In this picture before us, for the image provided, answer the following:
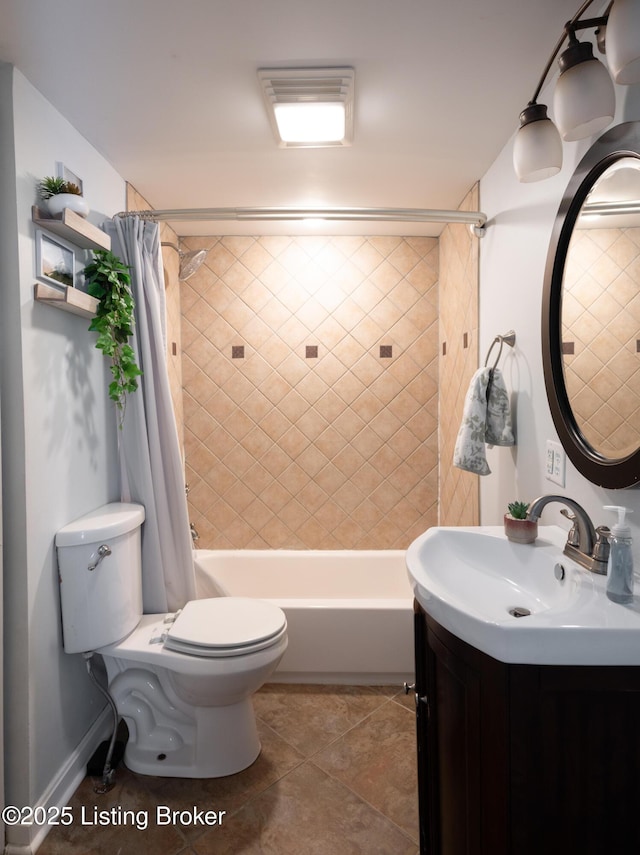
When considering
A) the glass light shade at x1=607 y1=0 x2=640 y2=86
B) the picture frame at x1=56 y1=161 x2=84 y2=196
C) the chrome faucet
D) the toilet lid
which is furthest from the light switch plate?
the picture frame at x1=56 y1=161 x2=84 y2=196

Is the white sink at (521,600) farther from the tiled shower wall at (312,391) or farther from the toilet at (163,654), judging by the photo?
the tiled shower wall at (312,391)

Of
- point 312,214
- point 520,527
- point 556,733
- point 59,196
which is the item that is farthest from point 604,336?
point 59,196

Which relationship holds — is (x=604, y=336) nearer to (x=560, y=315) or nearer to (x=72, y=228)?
(x=560, y=315)

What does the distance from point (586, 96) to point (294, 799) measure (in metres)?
2.17

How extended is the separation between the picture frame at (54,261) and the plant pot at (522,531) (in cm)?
162

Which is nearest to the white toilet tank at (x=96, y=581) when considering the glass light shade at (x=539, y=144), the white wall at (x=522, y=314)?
the white wall at (x=522, y=314)

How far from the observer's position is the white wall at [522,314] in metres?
1.55

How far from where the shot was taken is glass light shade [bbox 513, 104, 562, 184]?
131 centimetres

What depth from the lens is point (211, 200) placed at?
105 inches

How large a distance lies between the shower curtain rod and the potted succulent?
47 cm

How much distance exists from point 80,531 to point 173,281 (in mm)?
1746

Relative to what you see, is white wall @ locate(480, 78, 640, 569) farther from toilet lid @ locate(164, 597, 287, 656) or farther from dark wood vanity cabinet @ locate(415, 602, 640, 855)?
toilet lid @ locate(164, 597, 287, 656)

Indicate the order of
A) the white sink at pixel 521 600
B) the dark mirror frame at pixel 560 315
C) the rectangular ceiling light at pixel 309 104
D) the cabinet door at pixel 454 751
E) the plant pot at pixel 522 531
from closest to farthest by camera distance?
1. the white sink at pixel 521 600
2. the cabinet door at pixel 454 751
3. the dark mirror frame at pixel 560 315
4. the plant pot at pixel 522 531
5. the rectangular ceiling light at pixel 309 104

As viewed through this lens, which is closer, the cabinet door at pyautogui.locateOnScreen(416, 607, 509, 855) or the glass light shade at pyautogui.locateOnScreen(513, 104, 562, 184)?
the cabinet door at pyautogui.locateOnScreen(416, 607, 509, 855)
